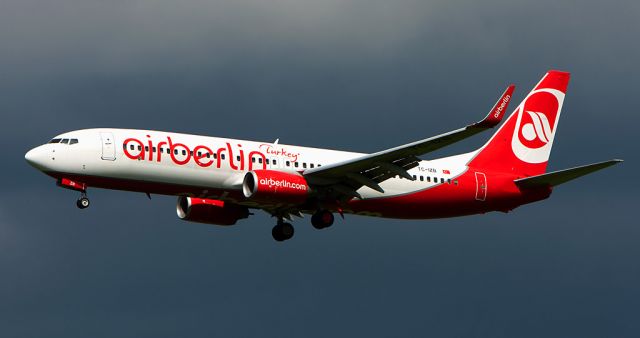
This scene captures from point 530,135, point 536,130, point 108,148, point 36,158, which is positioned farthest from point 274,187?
point 536,130

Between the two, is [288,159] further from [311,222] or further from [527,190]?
[527,190]

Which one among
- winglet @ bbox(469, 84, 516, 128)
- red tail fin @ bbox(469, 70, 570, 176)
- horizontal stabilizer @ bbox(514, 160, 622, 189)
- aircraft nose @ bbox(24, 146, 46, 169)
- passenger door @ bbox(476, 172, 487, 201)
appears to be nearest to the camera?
winglet @ bbox(469, 84, 516, 128)

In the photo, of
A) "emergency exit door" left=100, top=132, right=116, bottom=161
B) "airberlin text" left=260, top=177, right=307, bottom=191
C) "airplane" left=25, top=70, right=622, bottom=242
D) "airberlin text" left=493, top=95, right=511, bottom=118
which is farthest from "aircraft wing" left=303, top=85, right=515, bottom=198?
"emergency exit door" left=100, top=132, right=116, bottom=161

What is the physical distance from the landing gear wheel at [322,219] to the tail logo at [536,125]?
12.0 metres

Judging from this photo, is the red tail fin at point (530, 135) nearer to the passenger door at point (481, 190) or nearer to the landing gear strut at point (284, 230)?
the passenger door at point (481, 190)

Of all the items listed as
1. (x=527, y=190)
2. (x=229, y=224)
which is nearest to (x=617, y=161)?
(x=527, y=190)

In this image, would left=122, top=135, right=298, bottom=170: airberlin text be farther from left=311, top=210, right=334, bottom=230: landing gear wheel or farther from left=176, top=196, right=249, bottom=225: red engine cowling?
left=176, top=196, right=249, bottom=225: red engine cowling

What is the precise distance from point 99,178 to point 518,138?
2293cm

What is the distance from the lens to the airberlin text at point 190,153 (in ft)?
201

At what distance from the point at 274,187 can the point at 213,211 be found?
6697mm

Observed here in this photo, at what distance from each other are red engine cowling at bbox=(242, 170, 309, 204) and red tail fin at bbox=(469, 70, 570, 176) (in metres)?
10.9

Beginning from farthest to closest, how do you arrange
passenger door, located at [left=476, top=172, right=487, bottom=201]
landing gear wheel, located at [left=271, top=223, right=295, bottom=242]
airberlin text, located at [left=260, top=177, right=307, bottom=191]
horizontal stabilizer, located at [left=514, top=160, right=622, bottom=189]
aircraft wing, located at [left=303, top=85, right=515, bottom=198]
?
passenger door, located at [left=476, top=172, right=487, bottom=201], landing gear wheel, located at [left=271, top=223, right=295, bottom=242], horizontal stabilizer, located at [left=514, top=160, right=622, bottom=189], airberlin text, located at [left=260, top=177, right=307, bottom=191], aircraft wing, located at [left=303, top=85, right=515, bottom=198]

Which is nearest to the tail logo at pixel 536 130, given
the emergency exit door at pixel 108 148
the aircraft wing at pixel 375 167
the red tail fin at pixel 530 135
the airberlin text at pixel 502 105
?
the red tail fin at pixel 530 135

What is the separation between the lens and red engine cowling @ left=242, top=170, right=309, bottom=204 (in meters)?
61.7
